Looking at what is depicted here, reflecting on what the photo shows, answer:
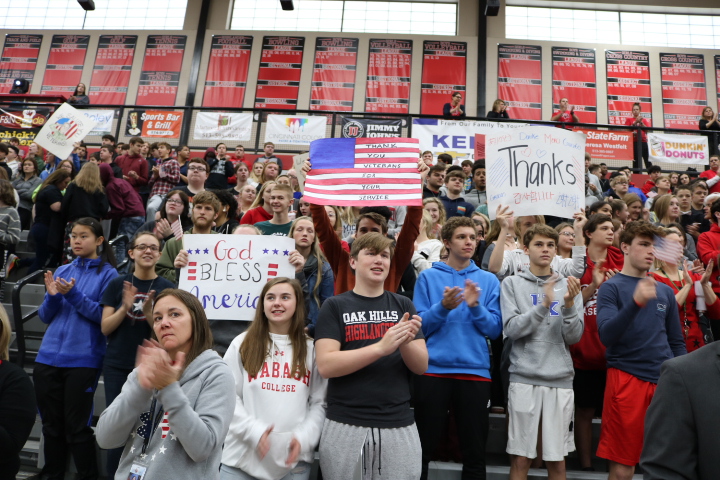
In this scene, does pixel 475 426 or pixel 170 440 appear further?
pixel 475 426

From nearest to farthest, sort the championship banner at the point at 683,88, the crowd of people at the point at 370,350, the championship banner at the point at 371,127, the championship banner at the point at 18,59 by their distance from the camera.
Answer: the crowd of people at the point at 370,350, the championship banner at the point at 371,127, the championship banner at the point at 683,88, the championship banner at the point at 18,59

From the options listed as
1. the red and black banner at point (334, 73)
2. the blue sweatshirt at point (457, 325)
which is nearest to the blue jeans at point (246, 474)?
the blue sweatshirt at point (457, 325)

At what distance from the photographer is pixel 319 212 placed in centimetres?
406

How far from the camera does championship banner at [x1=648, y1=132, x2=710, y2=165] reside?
38.3 ft

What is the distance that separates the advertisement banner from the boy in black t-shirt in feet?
31.7

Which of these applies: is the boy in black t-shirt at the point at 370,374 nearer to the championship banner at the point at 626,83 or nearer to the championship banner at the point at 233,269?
the championship banner at the point at 233,269

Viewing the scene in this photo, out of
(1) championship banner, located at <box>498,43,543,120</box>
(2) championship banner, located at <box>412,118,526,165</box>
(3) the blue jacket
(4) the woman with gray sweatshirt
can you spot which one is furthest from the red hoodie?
(1) championship banner, located at <box>498,43,543,120</box>

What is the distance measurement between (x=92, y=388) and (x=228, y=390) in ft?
7.04

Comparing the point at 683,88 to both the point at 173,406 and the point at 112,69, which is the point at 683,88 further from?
the point at 173,406

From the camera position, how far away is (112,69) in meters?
16.1

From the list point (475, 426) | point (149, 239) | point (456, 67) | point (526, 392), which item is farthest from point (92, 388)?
point (456, 67)

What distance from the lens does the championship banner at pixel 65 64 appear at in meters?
16.1

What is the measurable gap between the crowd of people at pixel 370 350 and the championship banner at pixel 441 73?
33.2 feet

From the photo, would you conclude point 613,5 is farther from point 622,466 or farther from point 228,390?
point 228,390
